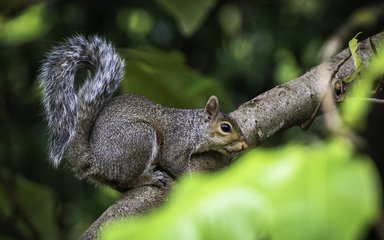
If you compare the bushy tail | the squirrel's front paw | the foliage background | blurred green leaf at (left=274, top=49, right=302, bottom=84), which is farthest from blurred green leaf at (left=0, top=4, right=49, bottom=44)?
the squirrel's front paw

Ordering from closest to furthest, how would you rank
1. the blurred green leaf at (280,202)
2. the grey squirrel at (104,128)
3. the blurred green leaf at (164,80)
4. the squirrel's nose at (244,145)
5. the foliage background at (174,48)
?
the blurred green leaf at (280,202)
the squirrel's nose at (244,145)
the grey squirrel at (104,128)
the blurred green leaf at (164,80)
the foliage background at (174,48)

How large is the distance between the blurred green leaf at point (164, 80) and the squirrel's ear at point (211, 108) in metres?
0.03

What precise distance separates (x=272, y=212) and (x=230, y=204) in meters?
0.03

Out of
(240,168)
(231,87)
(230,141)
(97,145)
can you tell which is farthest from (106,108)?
(240,168)

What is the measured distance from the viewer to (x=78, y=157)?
8.38ft

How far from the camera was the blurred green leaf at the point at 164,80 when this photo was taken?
267 centimetres

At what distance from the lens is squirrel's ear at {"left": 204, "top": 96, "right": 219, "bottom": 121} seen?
114 inches

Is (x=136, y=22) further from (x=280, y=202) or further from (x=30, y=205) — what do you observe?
(x=280, y=202)

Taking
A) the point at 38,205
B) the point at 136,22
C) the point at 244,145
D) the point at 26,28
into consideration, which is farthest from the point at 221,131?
the point at 26,28

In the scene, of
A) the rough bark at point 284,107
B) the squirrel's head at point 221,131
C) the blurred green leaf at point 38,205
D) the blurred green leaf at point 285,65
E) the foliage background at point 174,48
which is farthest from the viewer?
the blurred green leaf at point 285,65

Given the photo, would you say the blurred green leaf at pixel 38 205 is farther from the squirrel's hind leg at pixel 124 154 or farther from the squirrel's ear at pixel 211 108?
the squirrel's ear at pixel 211 108

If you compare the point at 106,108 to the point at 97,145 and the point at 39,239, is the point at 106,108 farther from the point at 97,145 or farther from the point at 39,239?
the point at 39,239

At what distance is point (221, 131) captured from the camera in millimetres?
2795

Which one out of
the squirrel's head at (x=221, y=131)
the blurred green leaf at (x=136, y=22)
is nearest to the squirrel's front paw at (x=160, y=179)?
the squirrel's head at (x=221, y=131)
